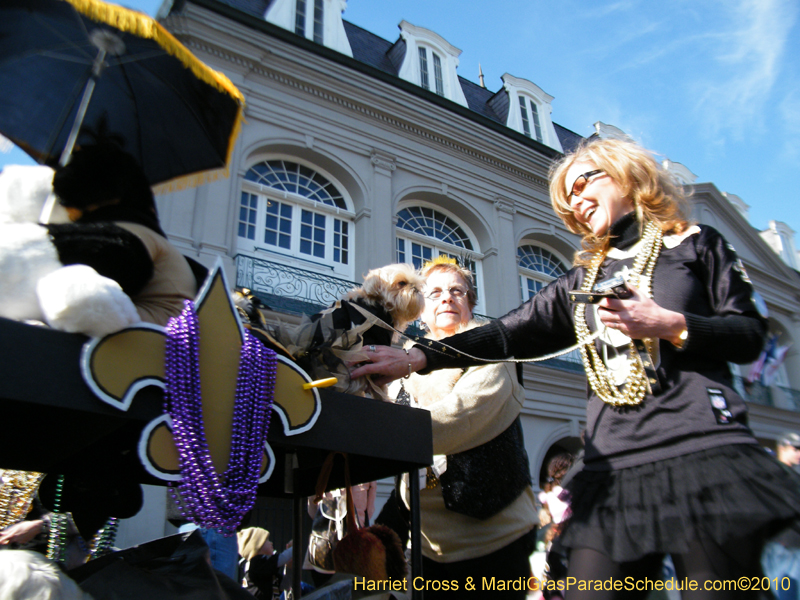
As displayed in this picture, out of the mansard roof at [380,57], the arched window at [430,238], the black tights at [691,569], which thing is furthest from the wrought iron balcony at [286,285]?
the black tights at [691,569]

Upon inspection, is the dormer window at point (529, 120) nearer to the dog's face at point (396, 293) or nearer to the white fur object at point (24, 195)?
the dog's face at point (396, 293)

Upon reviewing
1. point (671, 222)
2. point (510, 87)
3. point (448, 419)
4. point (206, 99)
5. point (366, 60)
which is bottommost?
point (448, 419)

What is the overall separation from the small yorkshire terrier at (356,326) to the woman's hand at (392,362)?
0.15 feet

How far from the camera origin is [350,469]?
2221 millimetres

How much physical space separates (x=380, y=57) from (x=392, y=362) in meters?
13.3

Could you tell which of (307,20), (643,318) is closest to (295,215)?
(307,20)

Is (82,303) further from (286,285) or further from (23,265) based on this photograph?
(286,285)

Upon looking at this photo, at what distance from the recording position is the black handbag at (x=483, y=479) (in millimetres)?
2330

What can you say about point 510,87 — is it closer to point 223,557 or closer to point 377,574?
point 223,557

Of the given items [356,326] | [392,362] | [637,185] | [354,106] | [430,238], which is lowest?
[392,362]

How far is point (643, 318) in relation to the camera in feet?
4.90

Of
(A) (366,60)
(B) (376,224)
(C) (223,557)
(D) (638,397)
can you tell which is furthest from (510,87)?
(D) (638,397)

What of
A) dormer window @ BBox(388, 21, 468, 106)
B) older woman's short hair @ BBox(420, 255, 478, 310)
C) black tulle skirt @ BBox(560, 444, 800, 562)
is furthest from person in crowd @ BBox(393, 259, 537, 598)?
dormer window @ BBox(388, 21, 468, 106)

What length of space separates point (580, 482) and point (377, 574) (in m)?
0.84
